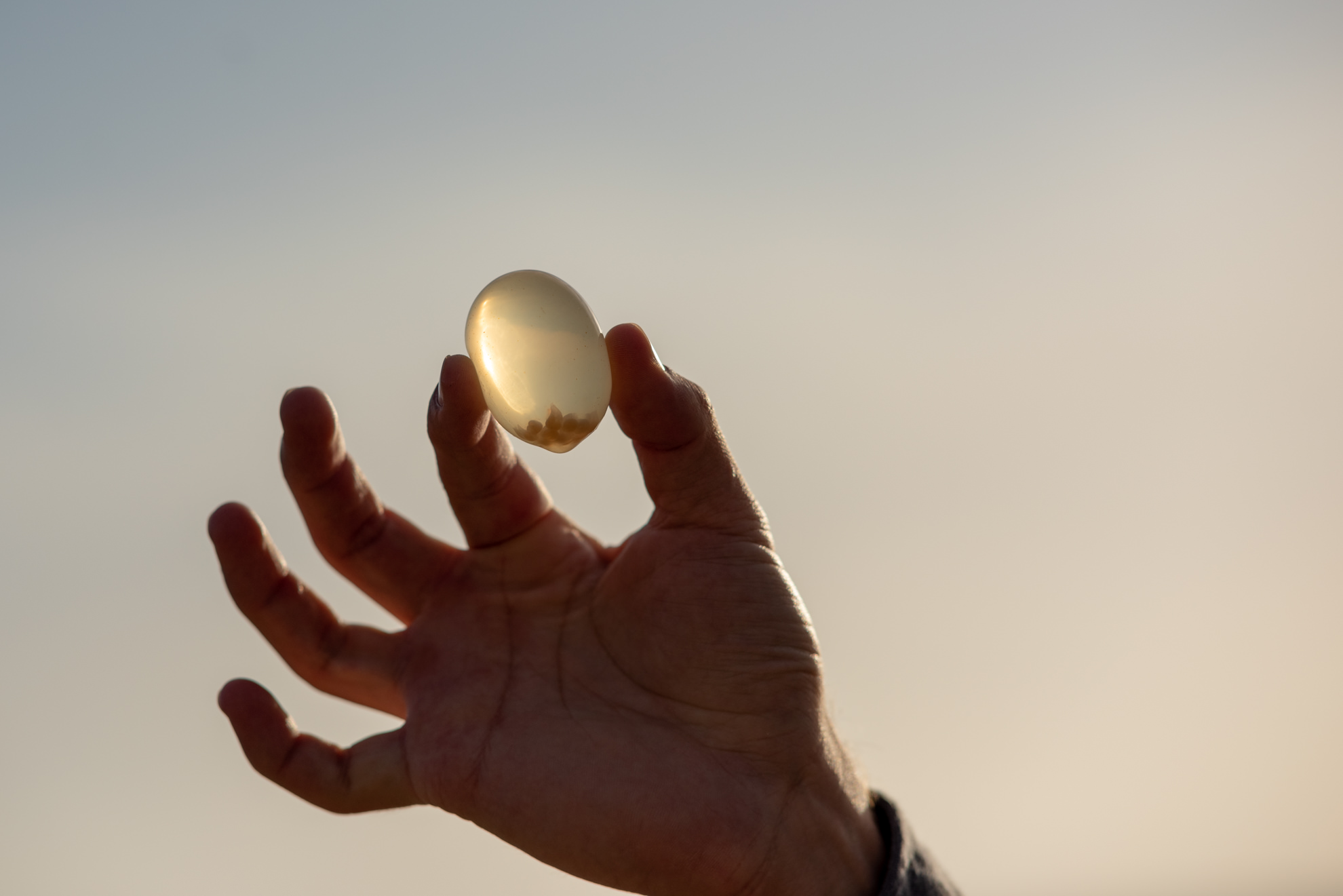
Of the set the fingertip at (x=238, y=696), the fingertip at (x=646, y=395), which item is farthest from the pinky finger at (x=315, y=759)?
the fingertip at (x=646, y=395)

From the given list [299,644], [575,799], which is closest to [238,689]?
[299,644]

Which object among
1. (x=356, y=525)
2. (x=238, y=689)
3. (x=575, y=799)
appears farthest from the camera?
(x=356, y=525)

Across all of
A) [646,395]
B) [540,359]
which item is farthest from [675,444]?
[540,359]

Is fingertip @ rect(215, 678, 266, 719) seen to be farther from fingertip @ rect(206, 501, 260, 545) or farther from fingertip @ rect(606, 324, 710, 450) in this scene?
fingertip @ rect(606, 324, 710, 450)

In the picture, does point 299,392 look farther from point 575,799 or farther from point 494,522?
point 575,799

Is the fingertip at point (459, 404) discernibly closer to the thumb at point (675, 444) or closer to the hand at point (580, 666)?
the hand at point (580, 666)

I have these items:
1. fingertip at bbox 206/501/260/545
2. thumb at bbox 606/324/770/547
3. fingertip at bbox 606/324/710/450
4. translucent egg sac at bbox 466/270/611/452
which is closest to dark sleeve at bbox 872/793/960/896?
thumb at bbox 606/324/770/547

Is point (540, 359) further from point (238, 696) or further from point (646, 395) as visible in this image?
point (238, 696)
